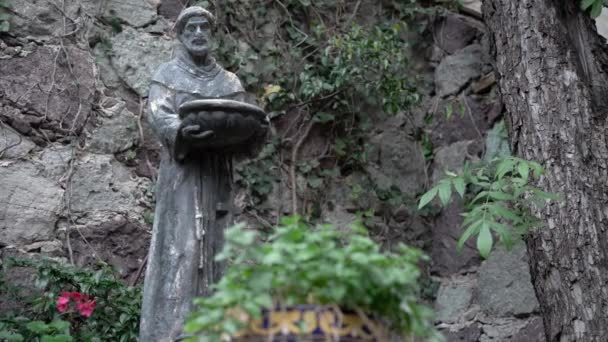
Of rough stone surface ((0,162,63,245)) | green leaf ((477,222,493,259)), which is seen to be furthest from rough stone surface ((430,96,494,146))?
rough stone surface ((0,162,63,245))

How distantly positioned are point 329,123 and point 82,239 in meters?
1.81

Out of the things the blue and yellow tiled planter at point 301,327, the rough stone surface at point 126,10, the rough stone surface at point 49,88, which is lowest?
the blue and yellow tiled planter at point 301,327

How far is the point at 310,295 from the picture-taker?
235cm

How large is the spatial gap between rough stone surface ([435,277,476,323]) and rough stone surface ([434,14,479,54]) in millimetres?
1588

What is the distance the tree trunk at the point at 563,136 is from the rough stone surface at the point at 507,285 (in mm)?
1393

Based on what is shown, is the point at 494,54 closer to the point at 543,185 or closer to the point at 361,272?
the point at 543,185

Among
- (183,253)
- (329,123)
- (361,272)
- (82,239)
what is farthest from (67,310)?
(361,272)

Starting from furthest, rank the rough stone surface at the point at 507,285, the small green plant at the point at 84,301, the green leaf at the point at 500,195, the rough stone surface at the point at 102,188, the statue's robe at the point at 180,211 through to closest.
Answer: the rough stone surface at the point at 507,285 → the rough stone surface at the point at 102,188 → the small green plant at the point at 84,301 → the green leaf at the point at 500,195 → the statue's robe at the point at 180,211

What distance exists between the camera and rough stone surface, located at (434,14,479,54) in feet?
21.4

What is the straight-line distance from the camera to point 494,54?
15.6 ft

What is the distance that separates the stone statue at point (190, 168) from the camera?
12.5 feet

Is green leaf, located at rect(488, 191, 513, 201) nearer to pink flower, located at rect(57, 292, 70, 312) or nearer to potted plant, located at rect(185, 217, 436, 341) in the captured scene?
potted plant, located at rect(185, 217, 436, 341)

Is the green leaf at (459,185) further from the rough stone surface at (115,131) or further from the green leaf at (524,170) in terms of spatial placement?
the rough stone surface at (115,131)

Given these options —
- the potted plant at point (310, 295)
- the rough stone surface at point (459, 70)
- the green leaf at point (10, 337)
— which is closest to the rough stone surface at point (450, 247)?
the rough stone surface at point (459, 70)
